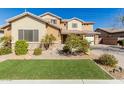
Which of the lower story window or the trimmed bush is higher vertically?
the lower story window

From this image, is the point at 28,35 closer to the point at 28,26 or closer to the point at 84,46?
the point at 28,26

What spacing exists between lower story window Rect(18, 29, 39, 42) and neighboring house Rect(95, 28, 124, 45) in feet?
74.7

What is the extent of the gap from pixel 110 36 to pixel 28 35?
26987mm

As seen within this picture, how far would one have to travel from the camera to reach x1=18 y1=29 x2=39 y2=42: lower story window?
21789 millimetres

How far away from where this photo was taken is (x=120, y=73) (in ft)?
34.5

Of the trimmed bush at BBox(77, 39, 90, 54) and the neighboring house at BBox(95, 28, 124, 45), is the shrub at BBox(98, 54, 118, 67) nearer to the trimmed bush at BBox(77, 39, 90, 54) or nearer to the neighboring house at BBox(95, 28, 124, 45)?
the trimmed bush at BBox(77, 39, 90, 54)

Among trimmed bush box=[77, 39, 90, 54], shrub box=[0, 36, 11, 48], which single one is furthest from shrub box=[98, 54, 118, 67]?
shrub box=[0, 36, 11, 48]
